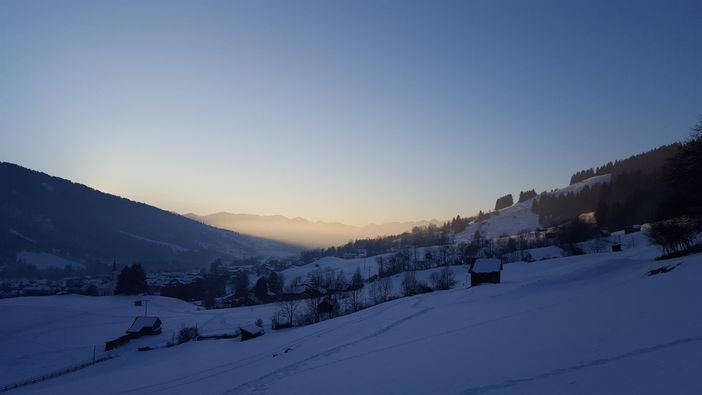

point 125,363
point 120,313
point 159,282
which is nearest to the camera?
point 125,363

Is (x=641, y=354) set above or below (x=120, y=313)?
above

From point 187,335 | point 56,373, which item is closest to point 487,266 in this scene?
point 187,335

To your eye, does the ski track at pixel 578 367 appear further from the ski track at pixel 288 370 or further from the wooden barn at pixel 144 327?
the wooden barn at pixel 144 327

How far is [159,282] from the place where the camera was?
158750 mm

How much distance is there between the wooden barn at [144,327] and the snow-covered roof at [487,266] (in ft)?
157

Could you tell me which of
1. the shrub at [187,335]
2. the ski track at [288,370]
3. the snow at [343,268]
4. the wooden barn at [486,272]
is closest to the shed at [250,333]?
the shrub at [187,335]

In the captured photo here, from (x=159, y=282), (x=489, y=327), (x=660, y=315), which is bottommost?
(x=159, y=282)

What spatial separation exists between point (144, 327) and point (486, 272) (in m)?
50.5

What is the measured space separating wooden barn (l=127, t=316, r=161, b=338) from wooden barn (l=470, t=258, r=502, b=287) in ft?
156

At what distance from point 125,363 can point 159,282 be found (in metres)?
126

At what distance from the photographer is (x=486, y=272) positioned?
56.1 meters

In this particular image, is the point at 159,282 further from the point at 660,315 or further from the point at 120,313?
the point at 660,315

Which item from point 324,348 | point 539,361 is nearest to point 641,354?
point 539,361

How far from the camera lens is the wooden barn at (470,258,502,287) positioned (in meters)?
55.9
